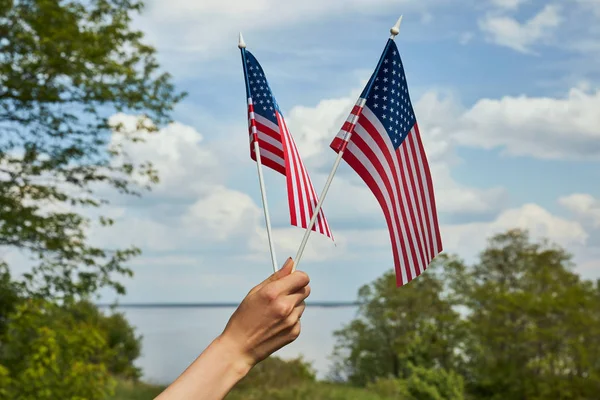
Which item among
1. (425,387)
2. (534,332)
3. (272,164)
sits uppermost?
(534,332)

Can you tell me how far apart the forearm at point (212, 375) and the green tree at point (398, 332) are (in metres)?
28.5

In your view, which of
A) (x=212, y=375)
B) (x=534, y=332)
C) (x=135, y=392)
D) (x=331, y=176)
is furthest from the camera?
(x=534, y=332)

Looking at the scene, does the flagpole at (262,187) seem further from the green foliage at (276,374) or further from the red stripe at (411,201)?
the green foliage at (276,374)

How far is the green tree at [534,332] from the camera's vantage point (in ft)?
87.9

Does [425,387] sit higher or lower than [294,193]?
higher

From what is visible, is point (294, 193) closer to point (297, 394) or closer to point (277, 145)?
point (277, 145)

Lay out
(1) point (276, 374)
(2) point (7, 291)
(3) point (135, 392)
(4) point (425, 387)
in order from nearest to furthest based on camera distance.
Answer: (2) point (7, 291)
(3) point (135, 392)
(1) point (276, 374)
(4) point (425, 387)

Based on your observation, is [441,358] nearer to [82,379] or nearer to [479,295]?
[479,295]

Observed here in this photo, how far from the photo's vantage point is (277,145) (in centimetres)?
330

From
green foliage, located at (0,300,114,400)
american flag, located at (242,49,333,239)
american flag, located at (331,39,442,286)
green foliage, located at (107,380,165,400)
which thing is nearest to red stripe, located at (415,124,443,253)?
american flag, located at (331,39,442,286)

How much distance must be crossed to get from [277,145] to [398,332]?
32801mm

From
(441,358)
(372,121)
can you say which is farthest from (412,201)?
(441,358)

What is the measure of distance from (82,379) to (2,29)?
585 centimetres

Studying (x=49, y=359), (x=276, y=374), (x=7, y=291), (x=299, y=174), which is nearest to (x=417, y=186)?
(x=299, y=174)
